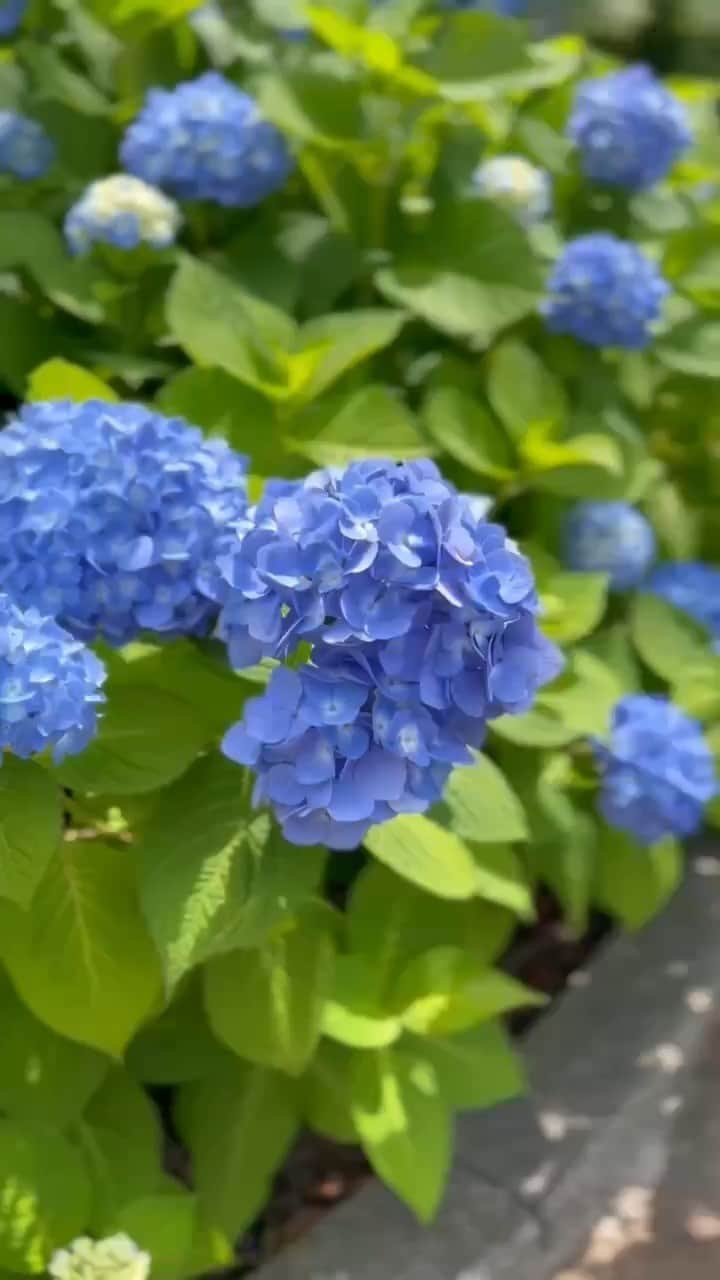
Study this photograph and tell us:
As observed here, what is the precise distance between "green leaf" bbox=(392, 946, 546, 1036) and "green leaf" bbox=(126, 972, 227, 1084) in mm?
152

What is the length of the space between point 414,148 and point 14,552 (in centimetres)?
84

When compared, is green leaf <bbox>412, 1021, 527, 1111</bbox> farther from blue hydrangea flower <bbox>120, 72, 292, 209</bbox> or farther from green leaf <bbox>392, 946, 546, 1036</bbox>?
blue hydrangea flower <bbox>120, 72, 292, 209</bbox>

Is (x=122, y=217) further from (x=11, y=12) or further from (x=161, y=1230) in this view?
(x=161, y=1230)

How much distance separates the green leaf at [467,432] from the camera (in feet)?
4.18

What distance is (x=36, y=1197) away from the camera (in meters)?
0.87

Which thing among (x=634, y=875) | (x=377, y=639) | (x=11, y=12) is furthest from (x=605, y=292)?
(x=377, y=639)

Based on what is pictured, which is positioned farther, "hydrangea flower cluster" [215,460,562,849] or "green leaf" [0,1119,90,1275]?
"green leaf" [0,1119,90,1275]

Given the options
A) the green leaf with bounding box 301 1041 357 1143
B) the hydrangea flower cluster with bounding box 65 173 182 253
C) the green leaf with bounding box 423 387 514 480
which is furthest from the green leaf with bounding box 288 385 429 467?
the green leaf with bounding box 301 1041 357 1143

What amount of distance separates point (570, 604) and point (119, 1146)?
578 mm

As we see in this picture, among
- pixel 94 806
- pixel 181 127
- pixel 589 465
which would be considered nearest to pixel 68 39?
pixel 181 127

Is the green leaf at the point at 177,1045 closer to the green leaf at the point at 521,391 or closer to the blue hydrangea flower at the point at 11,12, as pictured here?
the green leaf at the point at 521,391

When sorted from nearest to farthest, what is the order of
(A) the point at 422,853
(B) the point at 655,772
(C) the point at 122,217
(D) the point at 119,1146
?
(A) the point at 422,853 → (D) the point at 119,1146 → (B) the point at 655,772 → (C) the point at 122,217

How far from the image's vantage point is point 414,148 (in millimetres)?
1436

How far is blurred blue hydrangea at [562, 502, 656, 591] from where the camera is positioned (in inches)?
54.5
